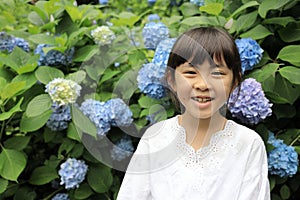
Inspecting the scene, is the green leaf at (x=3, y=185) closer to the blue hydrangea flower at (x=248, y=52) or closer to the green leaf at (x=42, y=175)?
the green leaf at (x=42, y=175)

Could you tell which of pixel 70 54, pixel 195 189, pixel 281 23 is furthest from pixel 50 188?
pixel 281 23

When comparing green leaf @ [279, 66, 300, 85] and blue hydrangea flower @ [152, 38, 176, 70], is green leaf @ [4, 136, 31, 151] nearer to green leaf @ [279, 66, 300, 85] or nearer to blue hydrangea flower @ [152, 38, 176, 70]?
blue hydrangea flower @ [152, 38, 176, 70]

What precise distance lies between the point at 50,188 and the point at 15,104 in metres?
0.43

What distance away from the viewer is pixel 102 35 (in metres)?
2.25

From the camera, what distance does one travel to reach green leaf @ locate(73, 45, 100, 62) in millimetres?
2170

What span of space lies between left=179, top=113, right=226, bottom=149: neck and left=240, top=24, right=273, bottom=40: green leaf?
1.82ft

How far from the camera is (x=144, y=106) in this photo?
2.01 meters

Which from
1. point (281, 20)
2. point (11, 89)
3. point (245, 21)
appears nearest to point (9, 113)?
point (11, 89)

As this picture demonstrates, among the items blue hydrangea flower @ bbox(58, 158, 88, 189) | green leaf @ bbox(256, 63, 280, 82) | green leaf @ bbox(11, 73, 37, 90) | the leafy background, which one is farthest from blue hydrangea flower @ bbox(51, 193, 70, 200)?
green leaf @ bbox(256, 63, 280, 82)

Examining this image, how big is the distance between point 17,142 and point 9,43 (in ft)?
1.68

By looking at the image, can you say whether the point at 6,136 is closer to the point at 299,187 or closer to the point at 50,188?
the point at 50,188

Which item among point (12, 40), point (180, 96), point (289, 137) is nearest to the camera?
point (180, 96)

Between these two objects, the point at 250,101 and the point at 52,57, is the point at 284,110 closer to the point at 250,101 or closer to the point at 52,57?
the point at 250,101

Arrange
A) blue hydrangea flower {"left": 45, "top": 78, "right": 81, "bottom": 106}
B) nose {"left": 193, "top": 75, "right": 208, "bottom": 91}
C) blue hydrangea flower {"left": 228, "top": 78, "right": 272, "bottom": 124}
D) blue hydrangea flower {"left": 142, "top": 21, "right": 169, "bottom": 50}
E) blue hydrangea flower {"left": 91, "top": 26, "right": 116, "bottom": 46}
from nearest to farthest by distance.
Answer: nose {"left": 193, "top": 75, "right": 208, "bottom": 91} → blue hydrangea flower {"left": 228, "top": 78, "right": 272, "bottom": 124} → blue hydrangea flower {"left": 45, "top": 78, "right": 81, "bottom": 106} → blue hydrangea flower {"left": 142, "top": 21, "right": 169, "bottom": 50} → blue hydrangea flower {"left": 91, "top": 26, "right": 116, "bottom": 46}
